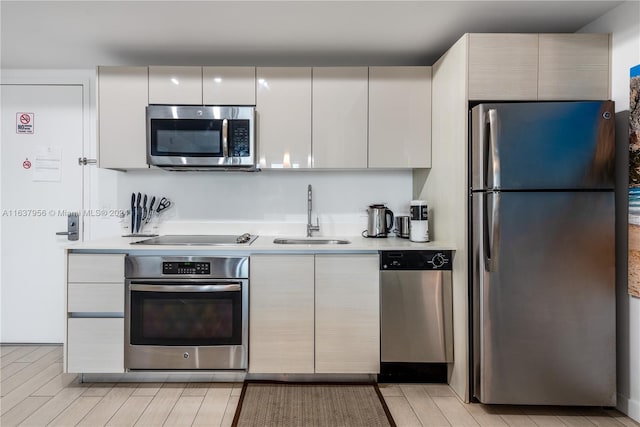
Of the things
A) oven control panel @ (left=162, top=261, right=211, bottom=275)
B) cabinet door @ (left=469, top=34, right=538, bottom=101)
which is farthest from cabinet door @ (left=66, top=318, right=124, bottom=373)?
cabinet door @ (left=469, top=34, right=538, bottom=101)

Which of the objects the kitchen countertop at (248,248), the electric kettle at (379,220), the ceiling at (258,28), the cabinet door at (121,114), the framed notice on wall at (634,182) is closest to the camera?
the framed notice on wall at (634,182)

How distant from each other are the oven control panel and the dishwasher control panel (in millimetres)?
1093

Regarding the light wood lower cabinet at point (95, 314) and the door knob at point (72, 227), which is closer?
the light wood lower cabinet at point (95, 314)

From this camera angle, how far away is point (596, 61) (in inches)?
84.0

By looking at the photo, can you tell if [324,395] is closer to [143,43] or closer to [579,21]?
[143,43]

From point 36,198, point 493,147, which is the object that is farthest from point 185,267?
point 493,147

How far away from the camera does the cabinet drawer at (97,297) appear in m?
2.33

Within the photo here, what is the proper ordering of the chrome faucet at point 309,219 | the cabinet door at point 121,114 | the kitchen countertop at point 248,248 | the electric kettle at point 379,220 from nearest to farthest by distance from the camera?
the kitchen countertop at point 248,248 < the cabinet door at point 121,114 < the electric kettle at point 379,220 < the chrome faucet at point 309,219

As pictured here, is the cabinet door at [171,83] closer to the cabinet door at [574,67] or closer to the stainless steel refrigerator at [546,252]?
the stainless steel refrigerator at [546,252]

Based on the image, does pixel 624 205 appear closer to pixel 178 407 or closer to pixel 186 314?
pixel 186 314

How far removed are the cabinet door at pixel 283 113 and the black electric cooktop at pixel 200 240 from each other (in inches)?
21.5

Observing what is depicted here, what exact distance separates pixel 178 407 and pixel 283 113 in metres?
1.92

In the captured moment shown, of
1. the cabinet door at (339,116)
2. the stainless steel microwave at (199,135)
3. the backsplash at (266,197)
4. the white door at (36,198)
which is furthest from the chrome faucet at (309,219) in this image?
the white door at (36,198)

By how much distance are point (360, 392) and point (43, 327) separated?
101 inches
